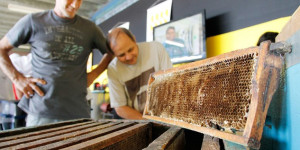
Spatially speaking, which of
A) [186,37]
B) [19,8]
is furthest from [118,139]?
[19,8]

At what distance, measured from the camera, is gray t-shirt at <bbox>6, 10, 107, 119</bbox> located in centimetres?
129

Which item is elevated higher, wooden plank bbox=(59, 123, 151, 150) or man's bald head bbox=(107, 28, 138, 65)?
man's bald head bbox=(107, 28, 138, 65)

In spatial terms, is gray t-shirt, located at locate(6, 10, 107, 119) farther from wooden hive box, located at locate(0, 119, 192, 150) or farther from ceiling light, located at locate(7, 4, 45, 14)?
ceiling light, located at locate(7, 4, 45, 14)

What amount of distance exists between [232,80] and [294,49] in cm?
16

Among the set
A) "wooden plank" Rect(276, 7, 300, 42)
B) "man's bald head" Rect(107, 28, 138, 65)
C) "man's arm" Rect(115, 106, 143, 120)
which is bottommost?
"man's arm" Rect(115, 106, 143, 120)

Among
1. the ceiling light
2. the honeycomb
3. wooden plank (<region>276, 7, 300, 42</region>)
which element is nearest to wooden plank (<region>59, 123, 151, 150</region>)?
the honeycomb

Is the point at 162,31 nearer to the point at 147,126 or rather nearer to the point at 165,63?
the point at 165,63

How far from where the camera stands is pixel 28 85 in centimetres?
126

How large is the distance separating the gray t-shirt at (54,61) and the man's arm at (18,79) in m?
0.05

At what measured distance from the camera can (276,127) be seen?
0.47 metres

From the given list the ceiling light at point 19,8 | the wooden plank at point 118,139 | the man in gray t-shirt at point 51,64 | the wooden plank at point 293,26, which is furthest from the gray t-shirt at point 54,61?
the ceiling light at point 19,8

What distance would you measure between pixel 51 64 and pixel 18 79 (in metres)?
0.25

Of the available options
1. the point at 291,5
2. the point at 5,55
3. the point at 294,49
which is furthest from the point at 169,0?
the point at 294,49

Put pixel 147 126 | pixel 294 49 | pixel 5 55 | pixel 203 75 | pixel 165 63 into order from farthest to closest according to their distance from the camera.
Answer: pixel 165 63 < pixel 5 55 < pixel 147 126 < pixel 203 75 < pixel 294 49
